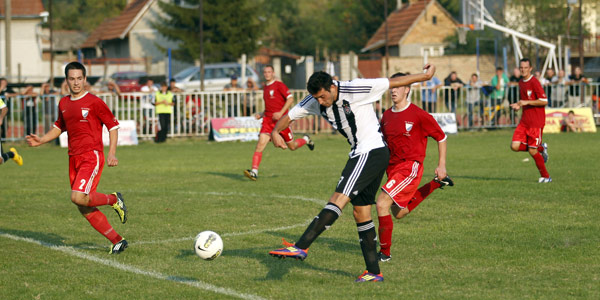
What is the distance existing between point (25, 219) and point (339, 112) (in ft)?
19.9

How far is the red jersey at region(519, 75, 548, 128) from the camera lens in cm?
1403

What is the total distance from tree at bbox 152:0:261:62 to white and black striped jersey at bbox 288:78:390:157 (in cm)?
4259

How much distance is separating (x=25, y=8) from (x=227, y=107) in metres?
35.2

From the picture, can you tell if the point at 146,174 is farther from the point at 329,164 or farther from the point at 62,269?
the point at 62,269

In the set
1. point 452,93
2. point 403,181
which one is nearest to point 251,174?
point 403,181

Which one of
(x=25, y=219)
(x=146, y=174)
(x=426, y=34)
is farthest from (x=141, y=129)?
(x=426, y=34)

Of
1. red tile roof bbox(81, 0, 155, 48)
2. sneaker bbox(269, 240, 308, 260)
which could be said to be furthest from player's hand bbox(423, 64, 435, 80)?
red tile roof bbox(81, 0, 155, 48)

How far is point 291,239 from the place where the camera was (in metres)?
9.14

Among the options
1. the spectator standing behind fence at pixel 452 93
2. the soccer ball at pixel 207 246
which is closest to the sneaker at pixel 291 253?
the soccer ball at pixel 207 246

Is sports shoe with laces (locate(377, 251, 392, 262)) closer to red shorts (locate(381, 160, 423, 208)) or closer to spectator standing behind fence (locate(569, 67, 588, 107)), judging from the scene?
red shorts (locate(381, 160, 423, 208))

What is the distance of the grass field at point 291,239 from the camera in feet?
22.4

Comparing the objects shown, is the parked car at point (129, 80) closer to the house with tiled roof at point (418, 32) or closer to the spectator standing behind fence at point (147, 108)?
the spectator standing behind fence at point (147, 108)

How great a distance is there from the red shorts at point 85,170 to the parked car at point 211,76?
27.6 meters

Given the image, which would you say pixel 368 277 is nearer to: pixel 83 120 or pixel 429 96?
pixel 83 120
